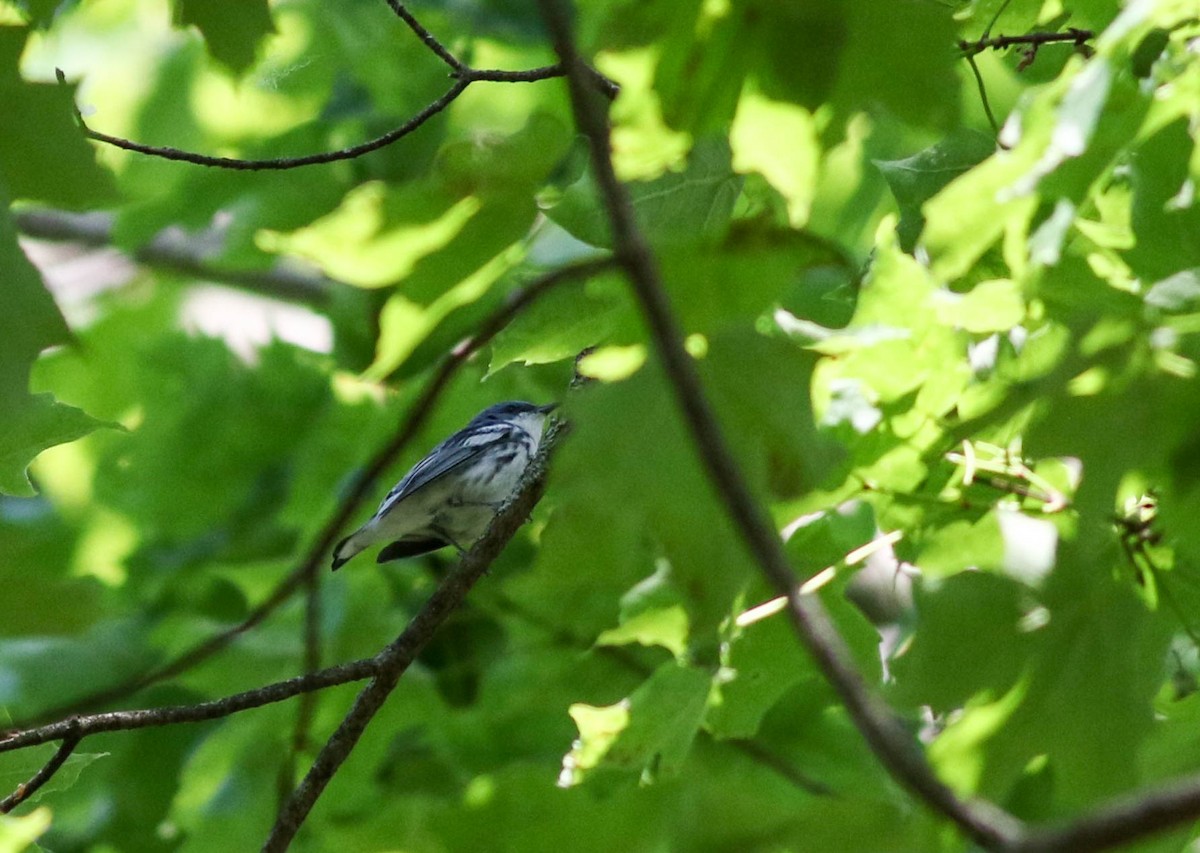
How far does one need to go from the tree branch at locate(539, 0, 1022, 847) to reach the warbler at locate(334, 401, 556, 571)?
8.36 ft

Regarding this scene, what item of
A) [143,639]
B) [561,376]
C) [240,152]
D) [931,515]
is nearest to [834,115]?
[931,515]

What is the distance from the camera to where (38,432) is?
4.80 ft

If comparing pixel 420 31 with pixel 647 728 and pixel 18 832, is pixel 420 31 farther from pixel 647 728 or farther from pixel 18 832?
pixel 18 832

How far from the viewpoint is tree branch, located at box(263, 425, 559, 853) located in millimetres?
1534

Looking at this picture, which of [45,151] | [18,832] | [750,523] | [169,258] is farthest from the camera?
[169,258]

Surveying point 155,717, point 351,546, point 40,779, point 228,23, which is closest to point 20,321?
point 228,23

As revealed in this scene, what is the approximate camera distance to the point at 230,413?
12.5 feet

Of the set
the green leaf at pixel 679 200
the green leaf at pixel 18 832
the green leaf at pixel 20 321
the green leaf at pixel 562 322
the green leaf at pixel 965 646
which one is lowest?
the green leaf at pixel 18 832

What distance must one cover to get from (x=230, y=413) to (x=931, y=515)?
112 inches

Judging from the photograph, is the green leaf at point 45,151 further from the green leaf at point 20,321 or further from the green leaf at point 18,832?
the green leaf at point 18,832

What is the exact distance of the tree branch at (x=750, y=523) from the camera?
62 centimetres

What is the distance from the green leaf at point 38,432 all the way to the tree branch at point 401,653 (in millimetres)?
459

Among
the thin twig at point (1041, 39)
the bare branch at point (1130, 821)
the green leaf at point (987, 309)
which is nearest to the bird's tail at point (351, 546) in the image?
the thin twig at point (1041, 39)

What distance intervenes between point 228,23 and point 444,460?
96.3 inches
